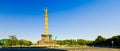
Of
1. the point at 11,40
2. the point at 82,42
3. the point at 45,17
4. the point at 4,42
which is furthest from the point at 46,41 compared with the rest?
the point at 82,42

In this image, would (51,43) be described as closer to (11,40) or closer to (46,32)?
(46,32)

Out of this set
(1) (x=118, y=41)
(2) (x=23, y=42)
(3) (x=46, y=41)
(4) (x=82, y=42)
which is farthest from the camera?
(4) (x=82, y=42)

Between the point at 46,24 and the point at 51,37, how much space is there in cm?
656

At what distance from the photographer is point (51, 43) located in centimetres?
9838

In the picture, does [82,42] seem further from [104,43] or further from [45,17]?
[45,17]

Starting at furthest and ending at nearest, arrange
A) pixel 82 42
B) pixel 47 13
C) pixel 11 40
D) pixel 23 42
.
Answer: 1. pixel 82 42
2. pixel 23 42
3. pixel 11 40
4. pixel 47 13

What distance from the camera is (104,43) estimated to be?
465ft

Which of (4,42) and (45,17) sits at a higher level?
(45,17)

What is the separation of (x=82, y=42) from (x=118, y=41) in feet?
239

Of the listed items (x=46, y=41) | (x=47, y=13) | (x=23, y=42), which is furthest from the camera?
(x=23, y=42)

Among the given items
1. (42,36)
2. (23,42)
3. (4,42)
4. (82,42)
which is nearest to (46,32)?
(42,36)

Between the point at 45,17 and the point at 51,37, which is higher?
the point at 45,17

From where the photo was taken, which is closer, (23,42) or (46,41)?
(46,41)

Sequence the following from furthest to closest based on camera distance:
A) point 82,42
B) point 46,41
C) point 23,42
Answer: point 82,42
point 23,42
point 46,41
